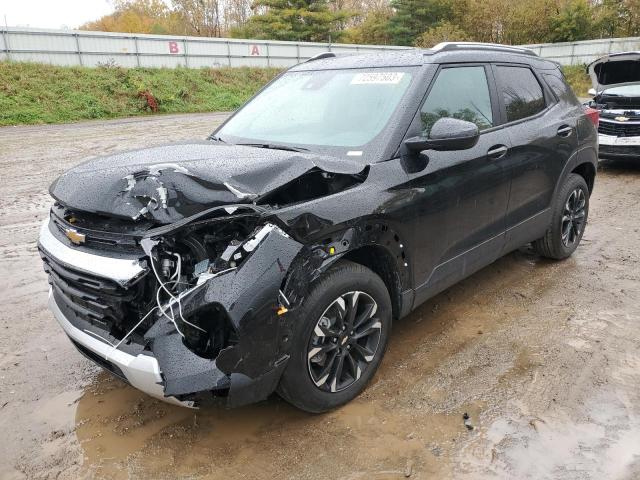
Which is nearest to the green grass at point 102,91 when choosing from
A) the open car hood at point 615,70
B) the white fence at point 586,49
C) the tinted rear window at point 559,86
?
the open car hood at point 615,70

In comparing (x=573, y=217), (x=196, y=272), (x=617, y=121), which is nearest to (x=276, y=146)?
(x=196, y=272)

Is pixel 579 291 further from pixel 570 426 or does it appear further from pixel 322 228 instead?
pixel 322 228

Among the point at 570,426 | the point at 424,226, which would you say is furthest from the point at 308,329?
the point at 570,426

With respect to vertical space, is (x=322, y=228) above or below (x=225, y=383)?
above

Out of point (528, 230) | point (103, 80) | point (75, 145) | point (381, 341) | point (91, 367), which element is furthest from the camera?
point (103, 80)

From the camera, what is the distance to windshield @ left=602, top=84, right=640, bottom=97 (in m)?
8.86

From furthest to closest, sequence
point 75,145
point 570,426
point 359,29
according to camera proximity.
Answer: point 359,29 → point 75,145 → point 570,426

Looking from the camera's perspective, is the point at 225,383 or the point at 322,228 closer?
the point at 225,383

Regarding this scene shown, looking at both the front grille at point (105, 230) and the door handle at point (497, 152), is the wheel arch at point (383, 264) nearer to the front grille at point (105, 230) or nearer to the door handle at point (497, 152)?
the front grille at point (105, 230)

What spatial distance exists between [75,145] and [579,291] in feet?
40.3

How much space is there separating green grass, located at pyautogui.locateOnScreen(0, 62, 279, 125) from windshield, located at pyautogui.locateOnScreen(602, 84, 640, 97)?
60.1 ft

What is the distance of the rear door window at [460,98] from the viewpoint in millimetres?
3318

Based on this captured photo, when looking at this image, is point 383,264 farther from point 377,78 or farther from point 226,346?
point 377,78

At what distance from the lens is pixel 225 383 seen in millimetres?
2262
